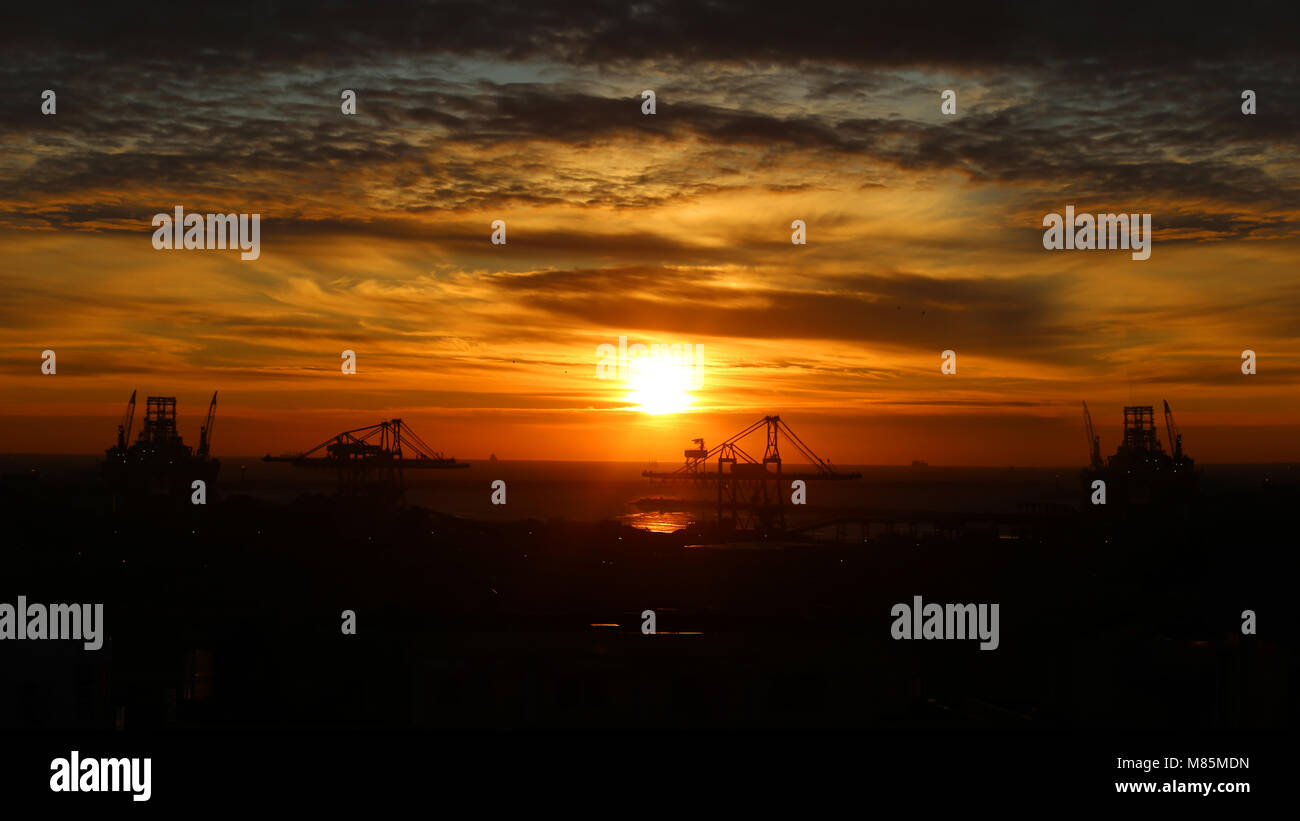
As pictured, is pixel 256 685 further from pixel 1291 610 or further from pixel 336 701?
pixel 1291 610

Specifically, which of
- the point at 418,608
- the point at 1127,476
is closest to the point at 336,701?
the point at 418,608

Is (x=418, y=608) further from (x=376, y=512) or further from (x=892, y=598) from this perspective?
(x=376, y=512)

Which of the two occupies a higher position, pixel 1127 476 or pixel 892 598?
pixel 1127 476
